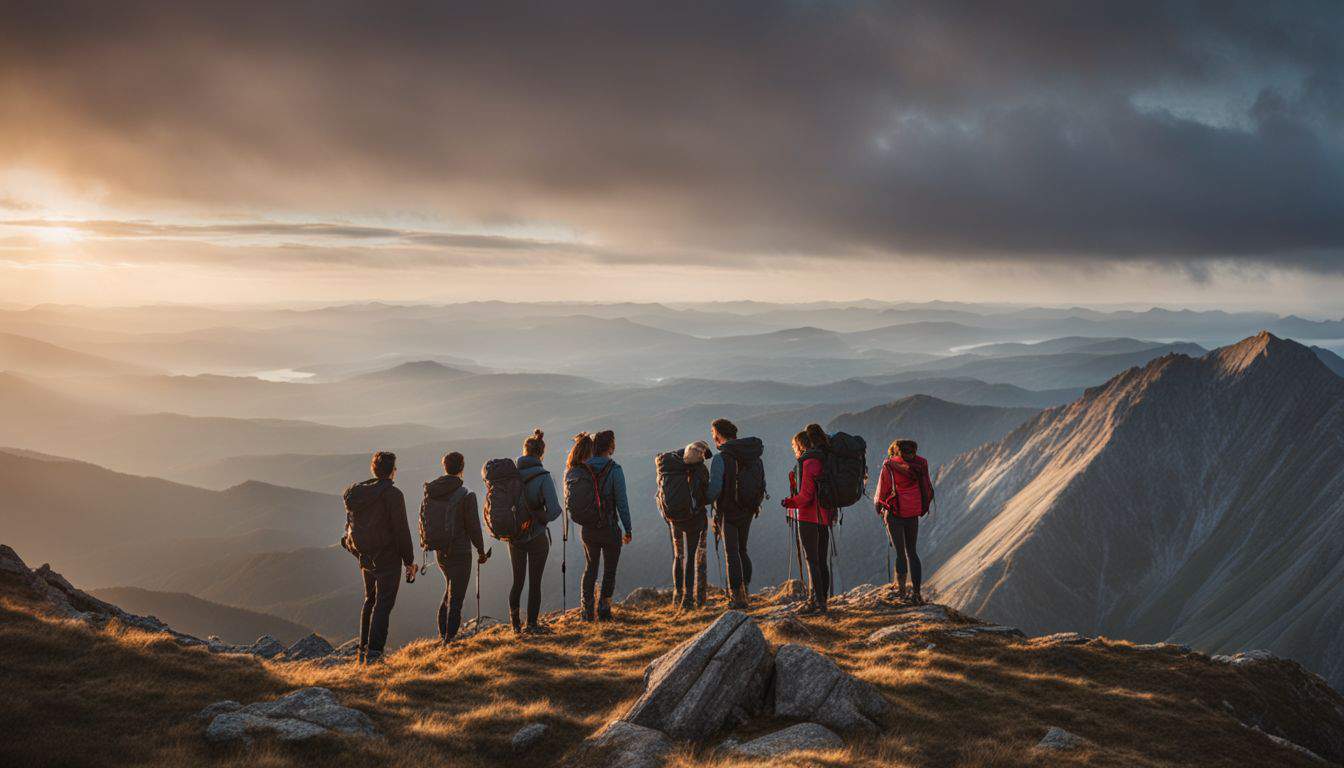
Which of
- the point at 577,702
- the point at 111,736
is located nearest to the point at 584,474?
the point at 577,702

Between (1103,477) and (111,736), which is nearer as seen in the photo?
(111,736)

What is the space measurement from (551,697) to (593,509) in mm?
4326

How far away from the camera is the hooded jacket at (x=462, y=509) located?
1380 cm

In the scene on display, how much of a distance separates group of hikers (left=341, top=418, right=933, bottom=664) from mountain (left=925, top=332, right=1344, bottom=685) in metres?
101

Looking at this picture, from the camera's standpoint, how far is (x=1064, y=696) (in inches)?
459

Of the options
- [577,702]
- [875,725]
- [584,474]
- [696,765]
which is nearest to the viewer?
[696,765]

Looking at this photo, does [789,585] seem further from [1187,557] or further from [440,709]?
[1187,557]

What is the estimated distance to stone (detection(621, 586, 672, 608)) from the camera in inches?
772

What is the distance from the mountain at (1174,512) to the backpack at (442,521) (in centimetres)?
10743

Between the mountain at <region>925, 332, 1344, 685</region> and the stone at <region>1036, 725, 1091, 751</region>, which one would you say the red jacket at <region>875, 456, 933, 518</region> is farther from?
the mountain at <region>925, 332, 1344, 685</region>

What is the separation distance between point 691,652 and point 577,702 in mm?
2150

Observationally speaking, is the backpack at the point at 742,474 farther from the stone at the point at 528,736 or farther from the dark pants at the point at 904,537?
the stone at the point at 528,736

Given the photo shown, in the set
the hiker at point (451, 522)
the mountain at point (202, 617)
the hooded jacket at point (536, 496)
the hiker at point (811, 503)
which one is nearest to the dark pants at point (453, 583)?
the hiker at point (451, 522)

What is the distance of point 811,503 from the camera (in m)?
14.8
